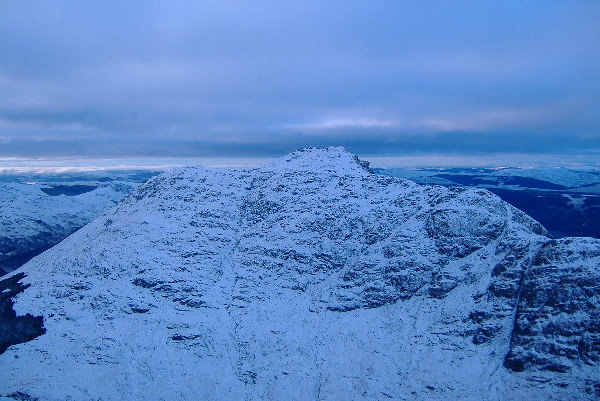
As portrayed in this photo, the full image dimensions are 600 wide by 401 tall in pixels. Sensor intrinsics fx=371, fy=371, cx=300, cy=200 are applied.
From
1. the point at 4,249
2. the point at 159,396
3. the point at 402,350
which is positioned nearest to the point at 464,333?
the point at 402,350

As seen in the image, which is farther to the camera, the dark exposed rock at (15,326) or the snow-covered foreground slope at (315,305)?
the dark exposed rock at (15,326)

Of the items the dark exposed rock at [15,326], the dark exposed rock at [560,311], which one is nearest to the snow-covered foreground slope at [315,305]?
the dark exposed rock at [560,311]

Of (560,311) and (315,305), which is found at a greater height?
(560,311)

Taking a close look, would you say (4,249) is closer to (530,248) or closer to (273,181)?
(273,181)

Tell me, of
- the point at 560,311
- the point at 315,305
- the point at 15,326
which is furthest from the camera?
the point at 315,305

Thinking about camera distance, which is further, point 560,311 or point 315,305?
point 315,305

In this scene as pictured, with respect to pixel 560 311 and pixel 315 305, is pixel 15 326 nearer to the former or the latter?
pixel 315 305

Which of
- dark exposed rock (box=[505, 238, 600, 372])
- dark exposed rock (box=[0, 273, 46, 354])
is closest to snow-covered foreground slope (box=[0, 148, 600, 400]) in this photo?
dark exposed rock (box=[505, 238, 600, 372])

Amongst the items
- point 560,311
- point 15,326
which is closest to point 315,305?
point 560,311

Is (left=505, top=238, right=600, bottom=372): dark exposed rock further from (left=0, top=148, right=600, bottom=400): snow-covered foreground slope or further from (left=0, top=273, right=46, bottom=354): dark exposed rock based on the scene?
(left=0, top=273, right=46, bottom=354): dark exposed rock

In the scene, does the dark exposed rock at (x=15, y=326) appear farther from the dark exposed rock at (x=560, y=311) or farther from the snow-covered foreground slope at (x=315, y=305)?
Answer: the dark exposed rock at (x=560, y=311)
